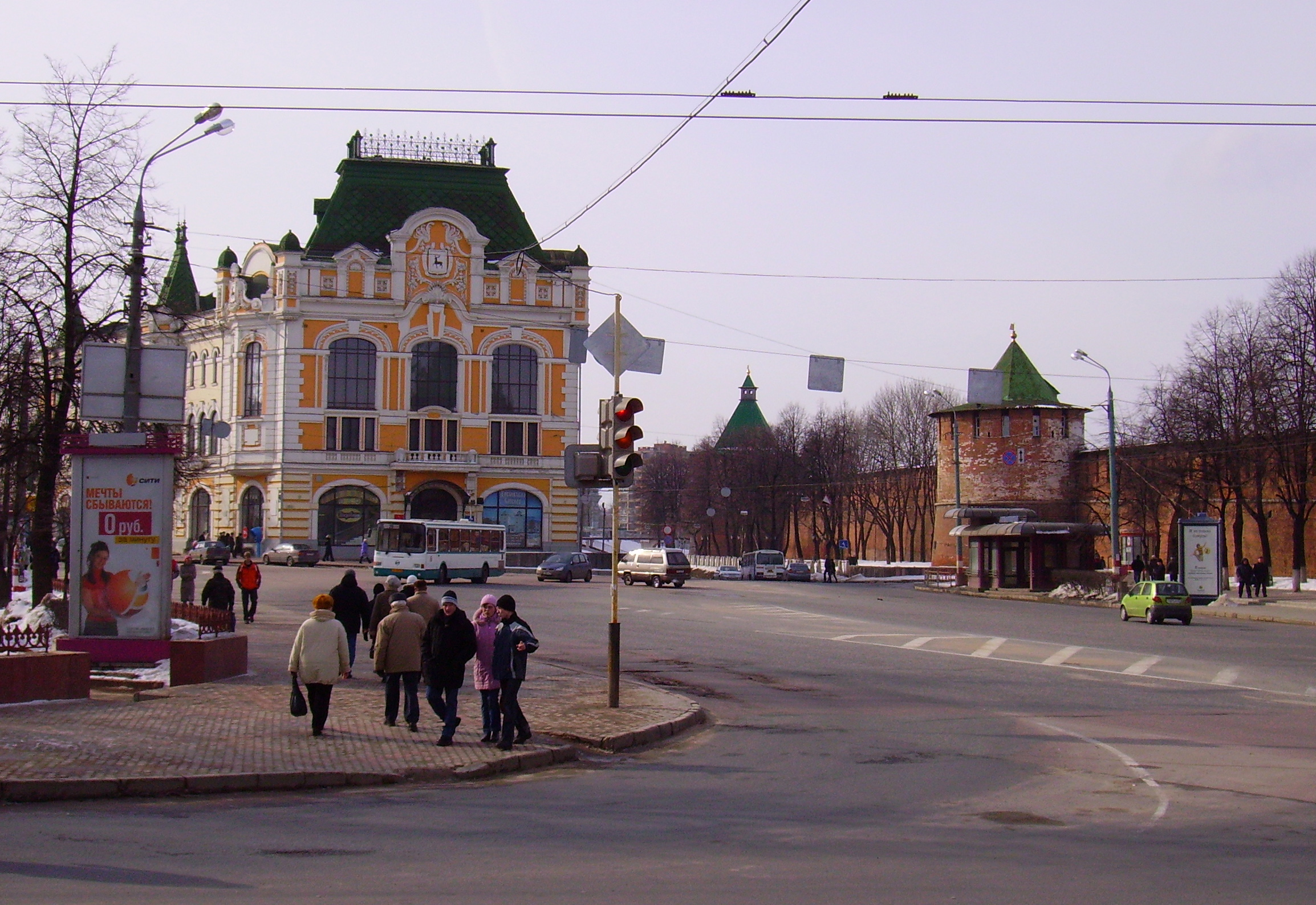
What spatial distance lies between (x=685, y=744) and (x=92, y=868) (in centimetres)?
764

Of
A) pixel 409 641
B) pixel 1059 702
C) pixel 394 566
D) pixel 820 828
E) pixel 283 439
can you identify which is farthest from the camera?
pixel 283 439

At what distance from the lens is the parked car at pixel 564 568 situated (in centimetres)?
5759

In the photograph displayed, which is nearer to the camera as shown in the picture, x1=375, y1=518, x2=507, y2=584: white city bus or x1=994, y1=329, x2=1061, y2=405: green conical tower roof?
x1=375, y1=518, x2=507, y2=584: white city bus

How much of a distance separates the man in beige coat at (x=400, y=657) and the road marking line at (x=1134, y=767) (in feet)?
24.4

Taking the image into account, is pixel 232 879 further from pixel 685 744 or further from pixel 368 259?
pixel 368 259

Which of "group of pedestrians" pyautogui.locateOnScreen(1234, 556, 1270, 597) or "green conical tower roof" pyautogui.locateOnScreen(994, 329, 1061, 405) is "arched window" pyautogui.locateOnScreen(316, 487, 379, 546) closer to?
"green conical tower roof" pyautogui.locateOnScreen(994, 329, 1061, 405)

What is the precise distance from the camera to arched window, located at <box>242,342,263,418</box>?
7456 cm

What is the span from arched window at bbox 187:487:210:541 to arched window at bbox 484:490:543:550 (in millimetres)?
17358

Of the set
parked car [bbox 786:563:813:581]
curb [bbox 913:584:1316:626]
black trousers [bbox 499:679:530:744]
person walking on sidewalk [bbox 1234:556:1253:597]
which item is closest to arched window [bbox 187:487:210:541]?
parked car [bbox 786:563:813:581]

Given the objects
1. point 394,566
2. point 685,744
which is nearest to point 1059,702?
point 685,744

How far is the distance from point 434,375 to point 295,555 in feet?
47.6

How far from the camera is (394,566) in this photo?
49.8 m

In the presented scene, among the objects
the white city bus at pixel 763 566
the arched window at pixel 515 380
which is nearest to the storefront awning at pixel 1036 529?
the white city bus at pixel 763 566

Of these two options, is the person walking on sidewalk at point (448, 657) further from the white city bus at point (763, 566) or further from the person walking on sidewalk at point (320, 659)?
the white city bus at point (763, 566)
